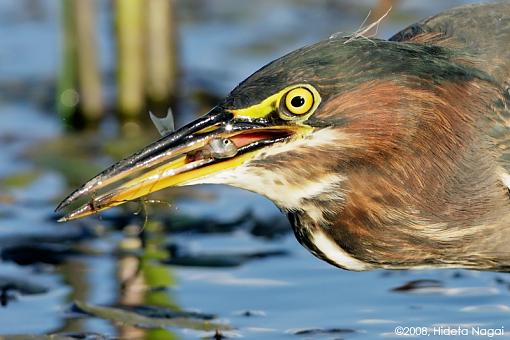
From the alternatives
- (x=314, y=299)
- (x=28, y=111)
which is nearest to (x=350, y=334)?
(x=314, y=299)

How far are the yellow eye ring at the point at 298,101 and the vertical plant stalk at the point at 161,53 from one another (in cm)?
499

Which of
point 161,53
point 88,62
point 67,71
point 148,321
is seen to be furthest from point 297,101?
point 161,53

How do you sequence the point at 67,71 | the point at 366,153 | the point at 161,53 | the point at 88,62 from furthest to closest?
the point at 161,53 → the point at 67,71 → the point at 88,62 → the point at 366,153

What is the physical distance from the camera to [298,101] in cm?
539

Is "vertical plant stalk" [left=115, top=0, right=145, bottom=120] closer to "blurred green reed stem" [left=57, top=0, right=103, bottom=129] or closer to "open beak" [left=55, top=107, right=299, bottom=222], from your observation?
"blurred green reed stem" [left=57, top=0, right=103, bottom=129]

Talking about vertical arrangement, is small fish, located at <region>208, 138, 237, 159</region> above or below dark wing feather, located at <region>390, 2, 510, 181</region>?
below

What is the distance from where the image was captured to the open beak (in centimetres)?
540

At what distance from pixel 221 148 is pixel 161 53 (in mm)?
5174

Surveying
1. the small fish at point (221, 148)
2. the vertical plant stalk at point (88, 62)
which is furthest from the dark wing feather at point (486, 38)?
the vertical plant stalk at point (88, 62)

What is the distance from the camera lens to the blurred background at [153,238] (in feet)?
22.6

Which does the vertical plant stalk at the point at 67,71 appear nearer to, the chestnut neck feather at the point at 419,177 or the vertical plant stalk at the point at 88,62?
the vertical plant stalk at the point at 88,62

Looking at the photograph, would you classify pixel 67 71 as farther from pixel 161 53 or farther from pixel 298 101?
pixel 298 101

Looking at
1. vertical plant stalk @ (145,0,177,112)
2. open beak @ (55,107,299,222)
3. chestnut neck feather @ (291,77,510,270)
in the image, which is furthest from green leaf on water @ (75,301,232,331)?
vertical plant stalk @ (145,0,177,112)

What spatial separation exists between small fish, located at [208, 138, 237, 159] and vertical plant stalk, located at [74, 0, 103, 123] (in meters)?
4.76
